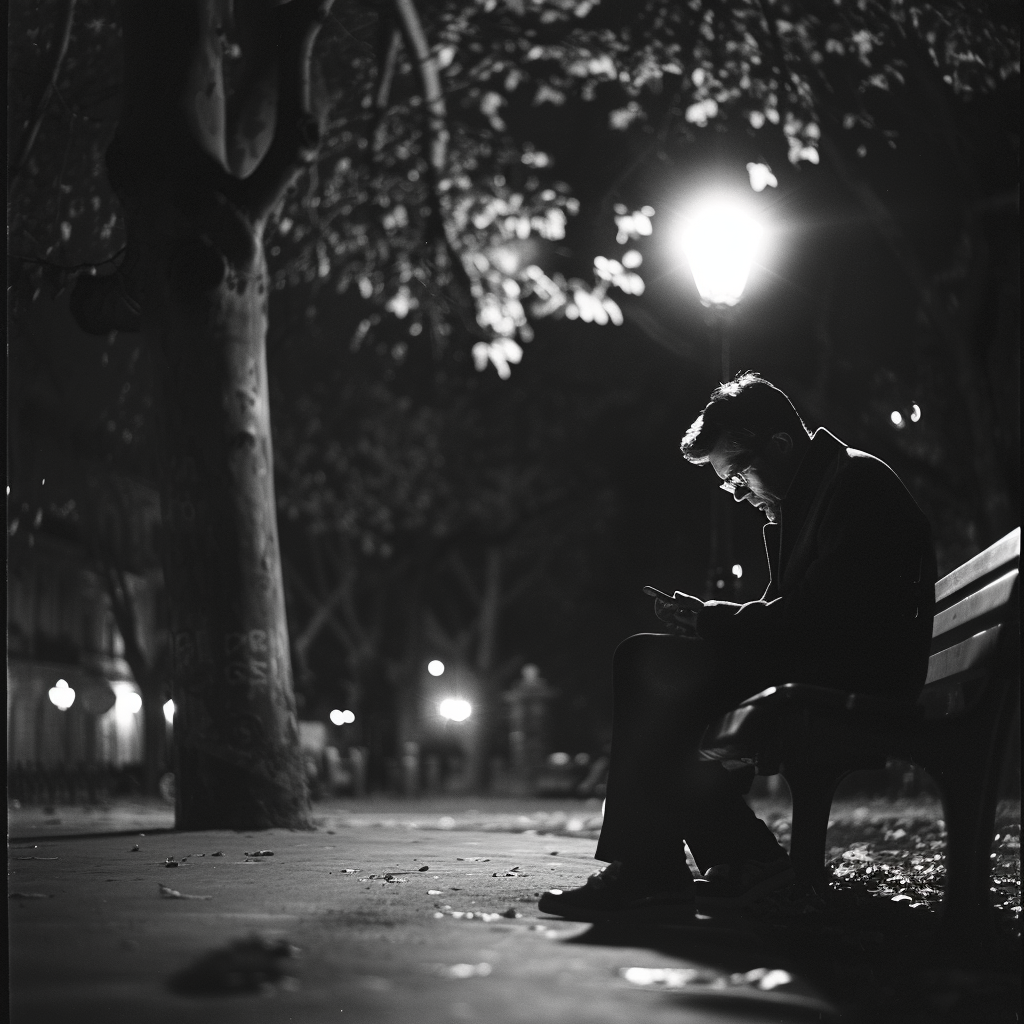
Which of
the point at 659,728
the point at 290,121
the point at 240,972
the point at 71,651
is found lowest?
the point at 240,972

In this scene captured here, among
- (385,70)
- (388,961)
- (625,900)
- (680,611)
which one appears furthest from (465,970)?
(385,70)

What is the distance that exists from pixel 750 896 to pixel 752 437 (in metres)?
1.33

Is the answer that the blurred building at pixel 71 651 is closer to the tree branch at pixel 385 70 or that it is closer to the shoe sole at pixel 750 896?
the tree branch at pixel 385 70

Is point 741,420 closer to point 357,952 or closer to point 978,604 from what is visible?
point 978,604

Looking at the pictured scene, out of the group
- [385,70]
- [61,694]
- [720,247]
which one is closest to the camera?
[720,247]

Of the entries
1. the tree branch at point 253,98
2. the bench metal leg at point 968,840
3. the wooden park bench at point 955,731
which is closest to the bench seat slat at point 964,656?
the wooden park bench at point 955,731

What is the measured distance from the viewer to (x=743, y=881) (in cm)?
479

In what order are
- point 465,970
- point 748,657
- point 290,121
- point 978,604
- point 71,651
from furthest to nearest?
1. point 71,651
2. point 290,121
3. point 978,604
4. point 748,657
5. point 465,970

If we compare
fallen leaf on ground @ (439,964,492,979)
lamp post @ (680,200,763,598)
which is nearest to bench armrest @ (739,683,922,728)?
fallen leaf on ground @ (439,964,492,979)

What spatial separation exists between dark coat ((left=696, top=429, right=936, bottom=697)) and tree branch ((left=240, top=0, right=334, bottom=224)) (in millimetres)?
5437

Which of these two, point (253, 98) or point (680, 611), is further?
point (253, 98)

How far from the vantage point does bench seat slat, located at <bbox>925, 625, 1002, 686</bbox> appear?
4.17 metres

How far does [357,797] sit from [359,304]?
14.8 meters

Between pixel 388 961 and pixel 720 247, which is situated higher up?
pixel 720 247
